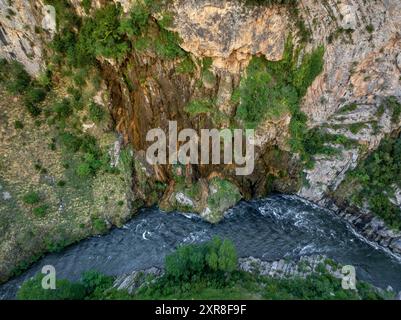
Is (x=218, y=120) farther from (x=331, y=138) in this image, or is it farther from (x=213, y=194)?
(x=331, y=138)

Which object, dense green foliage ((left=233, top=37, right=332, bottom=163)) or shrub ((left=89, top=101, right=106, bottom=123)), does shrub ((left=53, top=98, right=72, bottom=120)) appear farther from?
dense green foliage ((left=233, top=37, right=332, bottom=163))

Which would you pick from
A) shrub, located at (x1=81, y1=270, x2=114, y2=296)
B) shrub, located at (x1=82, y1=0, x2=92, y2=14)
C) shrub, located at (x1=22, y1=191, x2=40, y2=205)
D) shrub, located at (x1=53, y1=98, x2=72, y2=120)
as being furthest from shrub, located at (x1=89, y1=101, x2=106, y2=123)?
shrub, located at (x1=81, y1=270, x2=114, y2=296)

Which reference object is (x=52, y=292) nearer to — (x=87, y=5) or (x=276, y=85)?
(x=87, y=5)

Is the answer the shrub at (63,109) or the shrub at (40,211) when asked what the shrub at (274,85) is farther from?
the shrub at (40,211)

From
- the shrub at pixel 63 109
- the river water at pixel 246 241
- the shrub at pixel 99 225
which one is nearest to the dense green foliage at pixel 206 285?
the river water at pixel 246 241
